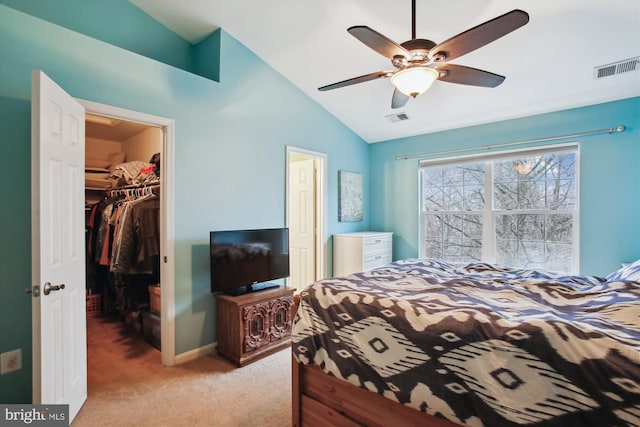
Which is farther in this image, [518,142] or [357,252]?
[357,252]

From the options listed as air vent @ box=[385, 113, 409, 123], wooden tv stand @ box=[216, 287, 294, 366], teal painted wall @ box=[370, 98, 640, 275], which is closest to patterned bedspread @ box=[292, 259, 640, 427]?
wooden tv stand @ box=[216, 287, 294, 366]

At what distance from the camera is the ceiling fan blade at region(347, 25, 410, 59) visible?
1.59 meters

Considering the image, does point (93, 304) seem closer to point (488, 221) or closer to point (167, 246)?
point (167, 246)

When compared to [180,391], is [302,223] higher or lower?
higher

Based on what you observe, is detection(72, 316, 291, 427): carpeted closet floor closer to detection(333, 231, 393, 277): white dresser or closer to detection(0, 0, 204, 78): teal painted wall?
detection(333, 231, 393, 277): white dresser

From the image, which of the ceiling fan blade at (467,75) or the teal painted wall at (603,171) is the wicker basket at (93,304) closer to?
the ceiling fan blade at (467,75)

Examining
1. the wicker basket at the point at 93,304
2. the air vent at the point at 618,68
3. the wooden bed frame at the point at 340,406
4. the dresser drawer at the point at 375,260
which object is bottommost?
the wicker basket at the point at 93,304

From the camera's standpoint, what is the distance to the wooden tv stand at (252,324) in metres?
2.63

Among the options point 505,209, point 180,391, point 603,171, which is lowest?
point 180,391

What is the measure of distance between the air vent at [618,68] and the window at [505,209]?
806mm

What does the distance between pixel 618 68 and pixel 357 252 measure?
123 inches

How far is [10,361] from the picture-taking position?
6.16ft

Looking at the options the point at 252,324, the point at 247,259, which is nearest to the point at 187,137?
the point at 247,259

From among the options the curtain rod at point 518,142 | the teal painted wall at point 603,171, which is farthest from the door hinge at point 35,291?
the teal painted wall at point 603,171
